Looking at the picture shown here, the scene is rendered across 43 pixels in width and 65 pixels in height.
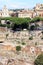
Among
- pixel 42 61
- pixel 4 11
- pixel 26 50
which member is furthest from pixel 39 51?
pixel 4 11

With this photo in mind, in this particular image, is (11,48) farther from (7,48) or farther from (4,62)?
(4,62)

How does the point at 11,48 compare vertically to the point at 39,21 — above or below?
above

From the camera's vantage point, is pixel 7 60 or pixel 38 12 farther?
pixel 38 12

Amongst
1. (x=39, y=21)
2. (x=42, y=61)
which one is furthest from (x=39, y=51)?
(x=39, y=21)

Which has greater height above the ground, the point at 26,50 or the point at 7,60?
the point at 7,60

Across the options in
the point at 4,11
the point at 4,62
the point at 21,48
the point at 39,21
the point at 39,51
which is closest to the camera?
the point at 4,62

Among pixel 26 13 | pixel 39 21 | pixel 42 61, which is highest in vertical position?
pixel 42 61

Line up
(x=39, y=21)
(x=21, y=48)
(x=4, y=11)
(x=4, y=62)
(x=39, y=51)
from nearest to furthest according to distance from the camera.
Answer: (x=4, y=62)
(x=39, y=51)
(x=21, y=48)
(x=39, y=21)
(x=4, y=11)

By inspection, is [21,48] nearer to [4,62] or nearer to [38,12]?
[4,62]

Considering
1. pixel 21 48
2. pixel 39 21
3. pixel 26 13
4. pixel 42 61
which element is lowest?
pixel 26 13
